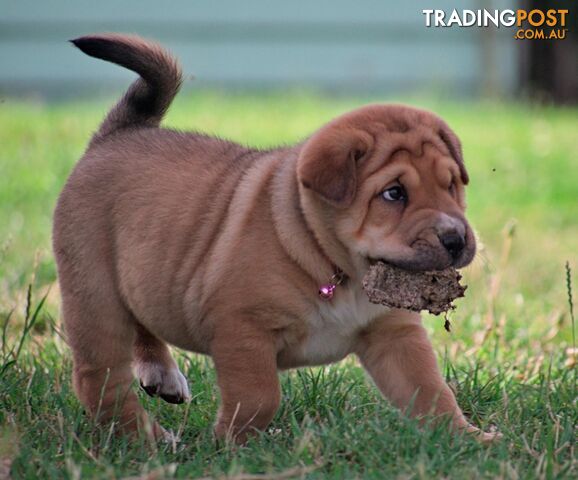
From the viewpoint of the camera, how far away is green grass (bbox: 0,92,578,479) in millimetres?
3270

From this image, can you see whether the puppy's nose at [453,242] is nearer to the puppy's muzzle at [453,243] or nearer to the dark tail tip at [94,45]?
the puppy's muzzle at [453,243]

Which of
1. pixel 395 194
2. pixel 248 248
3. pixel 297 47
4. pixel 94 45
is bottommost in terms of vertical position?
pixel 297 47

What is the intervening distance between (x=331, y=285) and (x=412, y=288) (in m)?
0.26

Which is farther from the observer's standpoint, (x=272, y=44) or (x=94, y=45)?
(x=272, y=44)

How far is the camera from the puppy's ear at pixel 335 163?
11.6 feet

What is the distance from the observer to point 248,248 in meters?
3.68

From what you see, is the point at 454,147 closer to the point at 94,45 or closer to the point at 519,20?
the point at 94,45

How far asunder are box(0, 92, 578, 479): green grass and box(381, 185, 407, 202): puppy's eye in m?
0.69

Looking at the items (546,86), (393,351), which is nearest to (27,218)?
(393,351)

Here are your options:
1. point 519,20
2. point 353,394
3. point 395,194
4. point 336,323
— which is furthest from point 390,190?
point 519,20

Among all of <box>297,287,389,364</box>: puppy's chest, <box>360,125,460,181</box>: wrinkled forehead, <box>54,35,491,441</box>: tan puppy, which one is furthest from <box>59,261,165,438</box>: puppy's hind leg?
<box>360,125,460,181</box>: wrinkled forehead

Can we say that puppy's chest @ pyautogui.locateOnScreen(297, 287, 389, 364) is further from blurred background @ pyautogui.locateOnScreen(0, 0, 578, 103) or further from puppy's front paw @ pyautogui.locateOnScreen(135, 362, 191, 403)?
blurred background @ pyautogui.locateOnScreen(0, 0, 578, 103)

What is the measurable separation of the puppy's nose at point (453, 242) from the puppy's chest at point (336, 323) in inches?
16.5

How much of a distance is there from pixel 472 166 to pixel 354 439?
6569 millimetres
